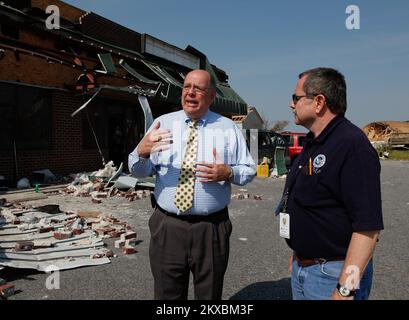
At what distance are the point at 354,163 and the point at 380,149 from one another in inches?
1507

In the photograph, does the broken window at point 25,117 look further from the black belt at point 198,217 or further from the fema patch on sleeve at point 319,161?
the fema patch on sleeve at point 319,161

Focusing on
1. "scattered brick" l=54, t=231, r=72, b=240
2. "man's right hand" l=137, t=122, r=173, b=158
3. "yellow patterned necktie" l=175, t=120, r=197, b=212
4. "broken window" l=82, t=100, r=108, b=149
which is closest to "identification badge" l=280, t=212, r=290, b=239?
"yellow patterned necktie" l=175, t=120, r=197, b=212

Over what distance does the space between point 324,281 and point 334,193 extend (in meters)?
0.50

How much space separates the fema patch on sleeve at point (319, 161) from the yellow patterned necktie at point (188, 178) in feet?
3.09

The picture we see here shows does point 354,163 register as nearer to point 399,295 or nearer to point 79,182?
point 399,295

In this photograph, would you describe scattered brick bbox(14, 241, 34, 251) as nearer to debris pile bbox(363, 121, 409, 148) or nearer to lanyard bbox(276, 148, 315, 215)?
lanyard bbox(276, 148, 315, 215)

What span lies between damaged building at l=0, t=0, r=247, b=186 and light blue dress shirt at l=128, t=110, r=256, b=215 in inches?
281

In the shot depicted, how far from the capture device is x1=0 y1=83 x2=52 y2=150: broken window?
33.3 ft

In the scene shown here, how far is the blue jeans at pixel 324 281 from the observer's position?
1.91 metres

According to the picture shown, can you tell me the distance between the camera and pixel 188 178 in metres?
2.59

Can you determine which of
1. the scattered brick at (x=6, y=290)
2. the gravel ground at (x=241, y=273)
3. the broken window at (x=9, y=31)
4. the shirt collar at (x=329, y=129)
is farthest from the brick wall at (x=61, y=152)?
the shirt collar at (x=329, y=129)

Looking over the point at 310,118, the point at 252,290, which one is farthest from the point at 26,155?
the point at 310,118

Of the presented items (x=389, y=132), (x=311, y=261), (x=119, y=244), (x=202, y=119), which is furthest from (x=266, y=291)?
(x=389, y=132)

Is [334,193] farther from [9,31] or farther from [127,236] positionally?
[9,31]
